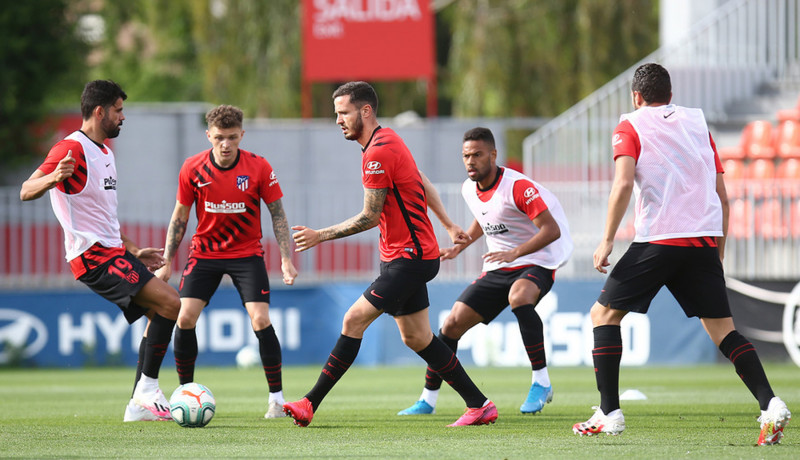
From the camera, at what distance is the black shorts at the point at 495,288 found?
9188 millimetres

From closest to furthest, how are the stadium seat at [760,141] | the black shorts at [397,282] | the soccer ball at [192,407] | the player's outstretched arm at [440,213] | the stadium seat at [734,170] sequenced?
1. the black shorts at [397,282]
2. the soccer ball at [192,407]
3. the player's outstretched arm at [440,213]
4. the stadium seat at [734,170]
5. the stadium seat at [760,141]

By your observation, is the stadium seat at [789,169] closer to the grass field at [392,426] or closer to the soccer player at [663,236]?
the grass field at [392,426]

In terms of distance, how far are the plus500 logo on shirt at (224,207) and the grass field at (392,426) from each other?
162 cm

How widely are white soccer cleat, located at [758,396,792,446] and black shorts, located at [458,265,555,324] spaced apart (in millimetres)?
2872

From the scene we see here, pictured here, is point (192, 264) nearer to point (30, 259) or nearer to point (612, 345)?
point (612, 345)

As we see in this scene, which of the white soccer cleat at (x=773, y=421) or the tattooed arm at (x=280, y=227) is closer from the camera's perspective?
the white soccer cleat at (x=773, y=421)

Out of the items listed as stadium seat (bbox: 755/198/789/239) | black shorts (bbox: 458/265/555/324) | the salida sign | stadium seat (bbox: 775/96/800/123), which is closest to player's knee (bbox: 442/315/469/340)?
black shorts (bbox: 458/265/555/324)

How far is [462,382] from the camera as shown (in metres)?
7.88

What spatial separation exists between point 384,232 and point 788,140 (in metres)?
13.6

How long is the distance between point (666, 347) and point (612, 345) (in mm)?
9781

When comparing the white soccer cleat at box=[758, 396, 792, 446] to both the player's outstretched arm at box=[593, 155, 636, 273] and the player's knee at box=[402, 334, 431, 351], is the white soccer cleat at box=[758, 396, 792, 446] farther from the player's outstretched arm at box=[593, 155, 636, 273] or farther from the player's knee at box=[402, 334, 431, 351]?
the player's knee at box=[402, 334, 431, 351]

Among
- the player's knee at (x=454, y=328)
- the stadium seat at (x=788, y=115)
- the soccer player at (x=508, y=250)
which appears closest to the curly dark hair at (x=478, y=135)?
the soccer player at (x=508, y=250)

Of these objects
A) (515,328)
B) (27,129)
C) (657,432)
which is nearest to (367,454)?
(657,432)

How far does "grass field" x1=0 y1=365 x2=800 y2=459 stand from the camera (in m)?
6.50
